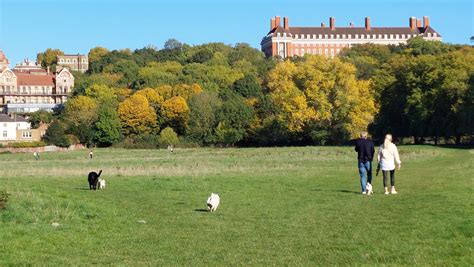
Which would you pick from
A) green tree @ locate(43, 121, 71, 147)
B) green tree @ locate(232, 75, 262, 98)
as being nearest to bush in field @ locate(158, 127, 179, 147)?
green tree @ locate(43, 121, 71, 147)

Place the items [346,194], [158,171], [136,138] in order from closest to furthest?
[346,194]
[158,171]
[136,138]

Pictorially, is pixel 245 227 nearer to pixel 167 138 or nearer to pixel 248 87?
pixel 167 138

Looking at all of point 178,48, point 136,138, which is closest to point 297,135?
point 136,138

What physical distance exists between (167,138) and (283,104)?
21.9 meters

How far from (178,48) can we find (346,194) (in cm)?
17532

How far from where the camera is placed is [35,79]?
164000 mm

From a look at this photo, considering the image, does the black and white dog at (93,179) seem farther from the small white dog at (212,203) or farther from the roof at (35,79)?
the roof at (35,79)

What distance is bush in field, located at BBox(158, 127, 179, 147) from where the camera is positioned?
9644cm

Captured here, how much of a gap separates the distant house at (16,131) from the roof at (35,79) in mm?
39693

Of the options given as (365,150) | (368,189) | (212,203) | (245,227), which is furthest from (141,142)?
(245,227)

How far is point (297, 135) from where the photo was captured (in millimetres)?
84938

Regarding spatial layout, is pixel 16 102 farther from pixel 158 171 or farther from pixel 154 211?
pixel 154 211

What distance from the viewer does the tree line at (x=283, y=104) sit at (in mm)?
75812

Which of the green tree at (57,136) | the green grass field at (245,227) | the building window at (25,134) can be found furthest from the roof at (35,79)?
the green grass field at (245,227)
